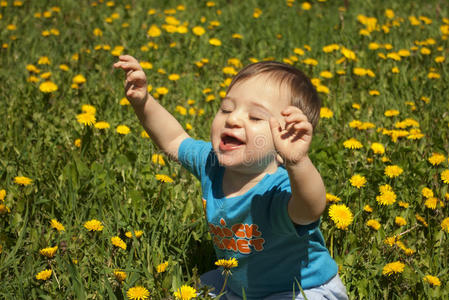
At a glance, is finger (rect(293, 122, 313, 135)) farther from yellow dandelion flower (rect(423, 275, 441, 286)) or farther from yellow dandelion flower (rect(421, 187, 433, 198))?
yellow dandelion flower (rect(421, 187, 433, 198))

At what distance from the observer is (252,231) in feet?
6.07

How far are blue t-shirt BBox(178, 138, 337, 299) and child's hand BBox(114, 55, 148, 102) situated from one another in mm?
459

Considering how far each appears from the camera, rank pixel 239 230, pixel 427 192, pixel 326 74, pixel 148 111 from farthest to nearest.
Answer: pixel 326 74 < pixel 427 192 < pixel 148 111 < pixel 239 230

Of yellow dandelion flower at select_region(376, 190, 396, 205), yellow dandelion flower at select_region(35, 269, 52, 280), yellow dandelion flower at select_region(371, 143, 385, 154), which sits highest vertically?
yellow dandelion flower at select_region(371, 143, 385, 154)

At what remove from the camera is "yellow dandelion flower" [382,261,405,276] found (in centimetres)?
197

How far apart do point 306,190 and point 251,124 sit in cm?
33

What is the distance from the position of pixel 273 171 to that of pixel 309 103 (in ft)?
0.89

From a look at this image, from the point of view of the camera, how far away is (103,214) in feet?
7.60

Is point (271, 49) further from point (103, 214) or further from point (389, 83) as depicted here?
point (103, 214)

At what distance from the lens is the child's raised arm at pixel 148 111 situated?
204 centimetres

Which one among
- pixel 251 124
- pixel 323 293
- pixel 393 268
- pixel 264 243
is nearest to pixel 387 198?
pixel 393 268

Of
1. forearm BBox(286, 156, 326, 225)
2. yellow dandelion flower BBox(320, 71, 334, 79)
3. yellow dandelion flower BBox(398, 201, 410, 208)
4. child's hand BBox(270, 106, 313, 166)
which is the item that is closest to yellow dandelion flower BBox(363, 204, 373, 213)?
yellow dandelion flower BBox(398, 201, 410, 208)

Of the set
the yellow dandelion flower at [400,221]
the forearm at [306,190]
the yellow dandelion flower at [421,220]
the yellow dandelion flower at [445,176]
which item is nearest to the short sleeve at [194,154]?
the forearm at [306,190]

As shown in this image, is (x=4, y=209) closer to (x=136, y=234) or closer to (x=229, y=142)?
(x=136, y=234)
